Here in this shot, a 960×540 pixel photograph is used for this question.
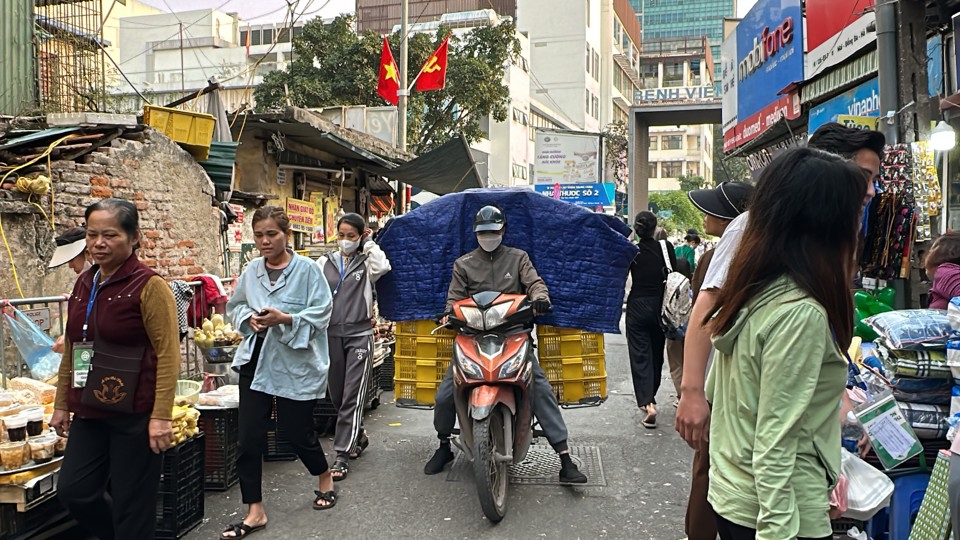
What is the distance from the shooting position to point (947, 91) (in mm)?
7652

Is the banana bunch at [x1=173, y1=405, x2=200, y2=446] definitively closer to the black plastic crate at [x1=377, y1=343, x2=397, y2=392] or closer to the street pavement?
the street pavement

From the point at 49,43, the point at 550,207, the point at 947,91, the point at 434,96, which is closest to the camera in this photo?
the point at 550,207

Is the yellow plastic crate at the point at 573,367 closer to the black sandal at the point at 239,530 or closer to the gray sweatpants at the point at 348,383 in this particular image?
the gray sweatpants at the point at 348,383

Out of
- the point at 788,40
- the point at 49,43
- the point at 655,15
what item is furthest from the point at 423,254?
the point at 655,15

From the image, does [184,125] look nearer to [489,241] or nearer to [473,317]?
[489,241]

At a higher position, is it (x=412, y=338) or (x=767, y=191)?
(x=767, y=191)

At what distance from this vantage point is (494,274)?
5.37 meters

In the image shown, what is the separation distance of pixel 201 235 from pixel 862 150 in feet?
26.2

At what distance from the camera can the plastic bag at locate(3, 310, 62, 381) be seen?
5.16 meters

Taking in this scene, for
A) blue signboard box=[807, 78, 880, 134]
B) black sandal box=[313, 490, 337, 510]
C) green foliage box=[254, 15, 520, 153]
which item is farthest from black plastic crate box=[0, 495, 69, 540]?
green foliage box=[254, 15, 520, 153]

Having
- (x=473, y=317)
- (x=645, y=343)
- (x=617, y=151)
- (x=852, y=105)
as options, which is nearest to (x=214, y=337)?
(x=473, y=317)

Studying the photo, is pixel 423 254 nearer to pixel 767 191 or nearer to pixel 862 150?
pixel 862 150

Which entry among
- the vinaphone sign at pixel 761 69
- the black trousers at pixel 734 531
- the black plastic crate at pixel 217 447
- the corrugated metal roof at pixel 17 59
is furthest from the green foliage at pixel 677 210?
the black trousers at pixel 734 531

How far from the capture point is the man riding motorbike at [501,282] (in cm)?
534
